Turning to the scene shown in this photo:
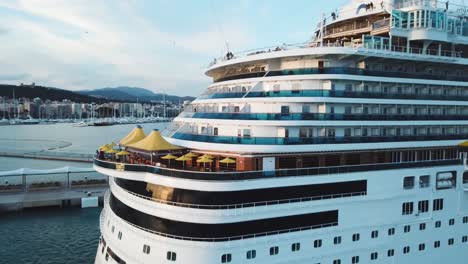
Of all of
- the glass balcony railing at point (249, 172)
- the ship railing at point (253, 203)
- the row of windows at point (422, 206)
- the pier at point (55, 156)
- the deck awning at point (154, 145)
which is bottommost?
the pier at point (55, 156)

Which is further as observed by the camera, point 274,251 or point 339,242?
point 339,242

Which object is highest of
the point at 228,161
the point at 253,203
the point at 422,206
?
the point at 228,161

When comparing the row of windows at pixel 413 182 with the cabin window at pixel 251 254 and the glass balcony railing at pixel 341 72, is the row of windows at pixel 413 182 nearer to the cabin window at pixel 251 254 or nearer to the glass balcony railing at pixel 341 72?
the glass balcony railing at pixel 341 72

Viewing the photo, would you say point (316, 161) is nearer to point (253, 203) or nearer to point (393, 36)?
point (253, 203)

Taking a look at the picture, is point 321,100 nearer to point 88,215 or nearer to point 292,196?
point 292,196

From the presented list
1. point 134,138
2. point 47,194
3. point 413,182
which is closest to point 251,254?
point 413,182

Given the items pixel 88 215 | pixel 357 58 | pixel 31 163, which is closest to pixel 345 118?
pixel 357 58

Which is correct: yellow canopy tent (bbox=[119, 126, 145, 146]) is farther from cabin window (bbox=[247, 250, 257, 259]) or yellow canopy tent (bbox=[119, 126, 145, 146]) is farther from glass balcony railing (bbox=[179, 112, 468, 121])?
cabin window (bbox=[247, 250, 257, 259])

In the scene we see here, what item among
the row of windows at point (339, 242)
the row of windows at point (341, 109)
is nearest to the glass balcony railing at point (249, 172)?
the row of windows at point (341, 109)
